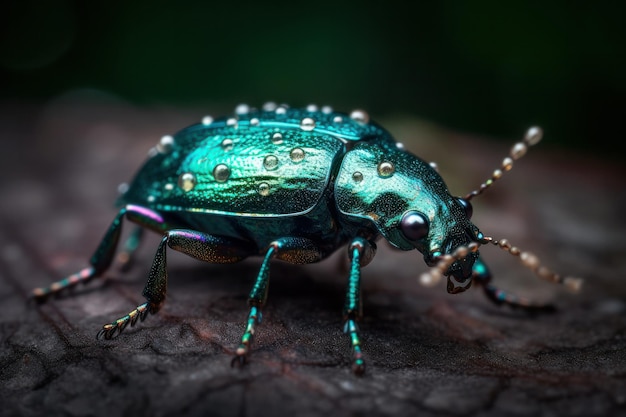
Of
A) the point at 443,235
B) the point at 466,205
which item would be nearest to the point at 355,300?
the point at 443,235

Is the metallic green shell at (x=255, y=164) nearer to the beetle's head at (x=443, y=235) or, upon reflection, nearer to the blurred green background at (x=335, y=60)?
the beetle's head at (x=443, y=235)

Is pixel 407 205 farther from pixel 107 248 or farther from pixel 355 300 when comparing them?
pixel 107 248

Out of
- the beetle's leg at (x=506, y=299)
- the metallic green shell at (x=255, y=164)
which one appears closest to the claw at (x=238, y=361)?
the metallic green shell at (x=255, y=164)

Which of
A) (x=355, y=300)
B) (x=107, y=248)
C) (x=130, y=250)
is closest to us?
(x=355, y=300)

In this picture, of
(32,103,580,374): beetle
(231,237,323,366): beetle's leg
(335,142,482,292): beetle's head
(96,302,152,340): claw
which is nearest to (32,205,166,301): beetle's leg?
(32,103,580,374): beetle

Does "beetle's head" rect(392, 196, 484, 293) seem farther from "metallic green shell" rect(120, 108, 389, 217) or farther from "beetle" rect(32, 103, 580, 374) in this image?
"metallic green shell" rect(120, 108, 389, 217)

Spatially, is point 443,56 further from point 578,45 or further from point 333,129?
point 333,129
